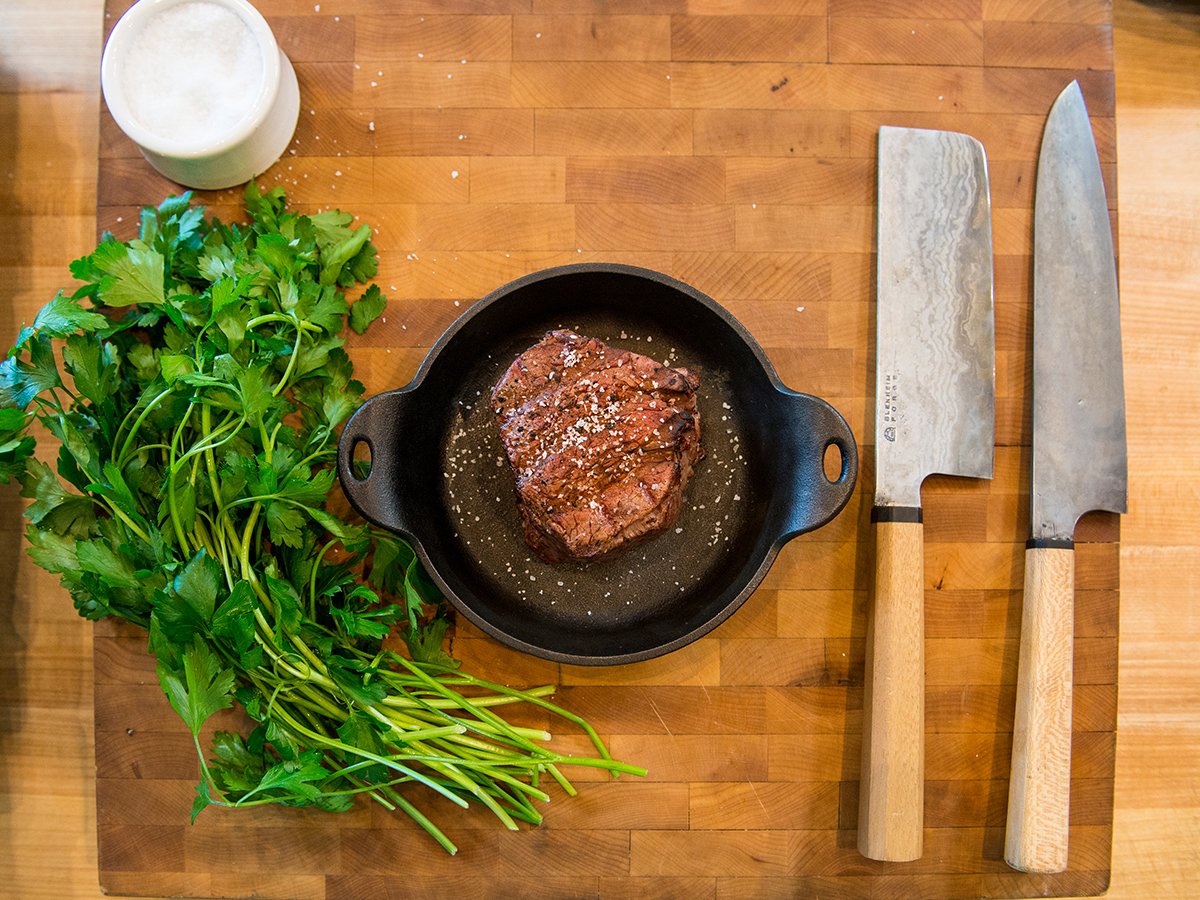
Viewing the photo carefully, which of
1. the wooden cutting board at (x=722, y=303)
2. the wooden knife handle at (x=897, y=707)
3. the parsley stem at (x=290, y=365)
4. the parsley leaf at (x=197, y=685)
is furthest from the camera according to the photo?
the wooden cutting board at (x=722, y=303)

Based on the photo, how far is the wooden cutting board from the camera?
203cm

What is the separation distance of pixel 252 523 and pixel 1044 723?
1.71 metres

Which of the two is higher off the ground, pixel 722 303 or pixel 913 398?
pixel 722 303

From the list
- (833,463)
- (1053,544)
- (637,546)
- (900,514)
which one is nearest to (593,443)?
(637,546)

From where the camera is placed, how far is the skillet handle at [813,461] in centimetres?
175

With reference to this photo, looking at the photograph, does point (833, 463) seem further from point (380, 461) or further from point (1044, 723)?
point (380, 461)

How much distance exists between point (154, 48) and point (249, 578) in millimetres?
1136

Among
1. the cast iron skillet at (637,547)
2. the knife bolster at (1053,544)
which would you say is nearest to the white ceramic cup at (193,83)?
the cast iron skillet at (637,547)

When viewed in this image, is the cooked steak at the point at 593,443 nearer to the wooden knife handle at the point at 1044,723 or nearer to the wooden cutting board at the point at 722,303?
the wooden cutting board at the point at 722,303

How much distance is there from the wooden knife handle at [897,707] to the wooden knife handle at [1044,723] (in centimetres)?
22

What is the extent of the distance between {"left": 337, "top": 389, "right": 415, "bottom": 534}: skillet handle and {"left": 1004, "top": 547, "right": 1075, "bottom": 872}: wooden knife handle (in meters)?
1.36

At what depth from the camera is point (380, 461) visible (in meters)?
1.79

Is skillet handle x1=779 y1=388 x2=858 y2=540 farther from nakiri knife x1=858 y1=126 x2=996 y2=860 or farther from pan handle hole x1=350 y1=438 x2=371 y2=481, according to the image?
pan handle hole x1=350 y1=438 x2=371 y2=481

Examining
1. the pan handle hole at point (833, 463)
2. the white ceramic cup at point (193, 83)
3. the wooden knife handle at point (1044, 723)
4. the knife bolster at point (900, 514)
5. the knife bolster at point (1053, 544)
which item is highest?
the white ceramic cup at point (193, 83)
